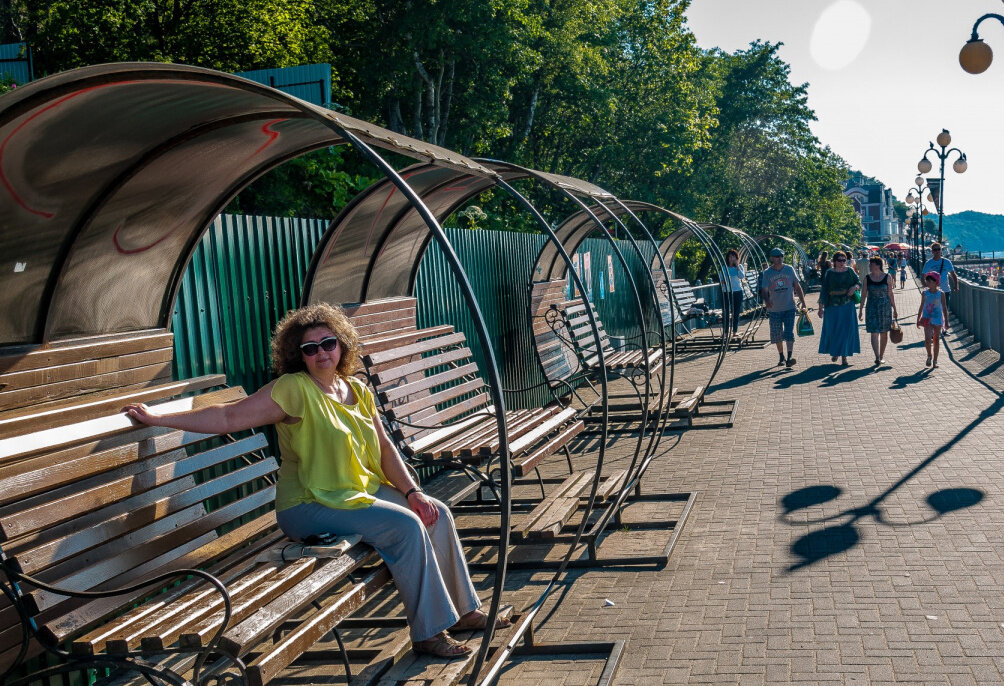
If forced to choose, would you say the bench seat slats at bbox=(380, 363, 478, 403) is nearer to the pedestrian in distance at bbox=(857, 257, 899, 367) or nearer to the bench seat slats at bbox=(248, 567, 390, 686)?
the bench seat slats at bbox=(248, 567, 390, 686)

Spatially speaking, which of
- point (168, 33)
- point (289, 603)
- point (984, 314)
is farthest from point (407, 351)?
point (168, 33)

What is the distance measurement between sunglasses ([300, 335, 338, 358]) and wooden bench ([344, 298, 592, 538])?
→ 5.22 ft

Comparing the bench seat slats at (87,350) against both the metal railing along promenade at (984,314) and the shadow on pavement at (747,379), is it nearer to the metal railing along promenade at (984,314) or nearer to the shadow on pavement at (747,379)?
the shadow on pavement at (747,379)

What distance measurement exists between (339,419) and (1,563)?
5.24 ft

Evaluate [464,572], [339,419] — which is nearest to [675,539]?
[464,572]

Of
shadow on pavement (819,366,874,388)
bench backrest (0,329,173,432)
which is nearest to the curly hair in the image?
bench backrest (0,329,173,432)

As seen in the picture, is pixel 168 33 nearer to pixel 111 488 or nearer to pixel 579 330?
pixel 579 330

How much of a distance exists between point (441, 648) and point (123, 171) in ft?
8.03

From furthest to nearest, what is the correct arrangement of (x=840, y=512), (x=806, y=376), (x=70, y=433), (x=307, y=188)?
(x=307, y=188), (x=806, y=376), (x=840, y=512), (x=70, y=433)

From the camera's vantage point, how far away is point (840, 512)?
7.18 metres

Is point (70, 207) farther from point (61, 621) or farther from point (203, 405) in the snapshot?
point (61, 621)

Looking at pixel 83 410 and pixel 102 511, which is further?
pixel 83 410

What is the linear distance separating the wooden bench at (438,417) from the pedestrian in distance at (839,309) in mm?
8843

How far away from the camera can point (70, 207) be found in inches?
171
